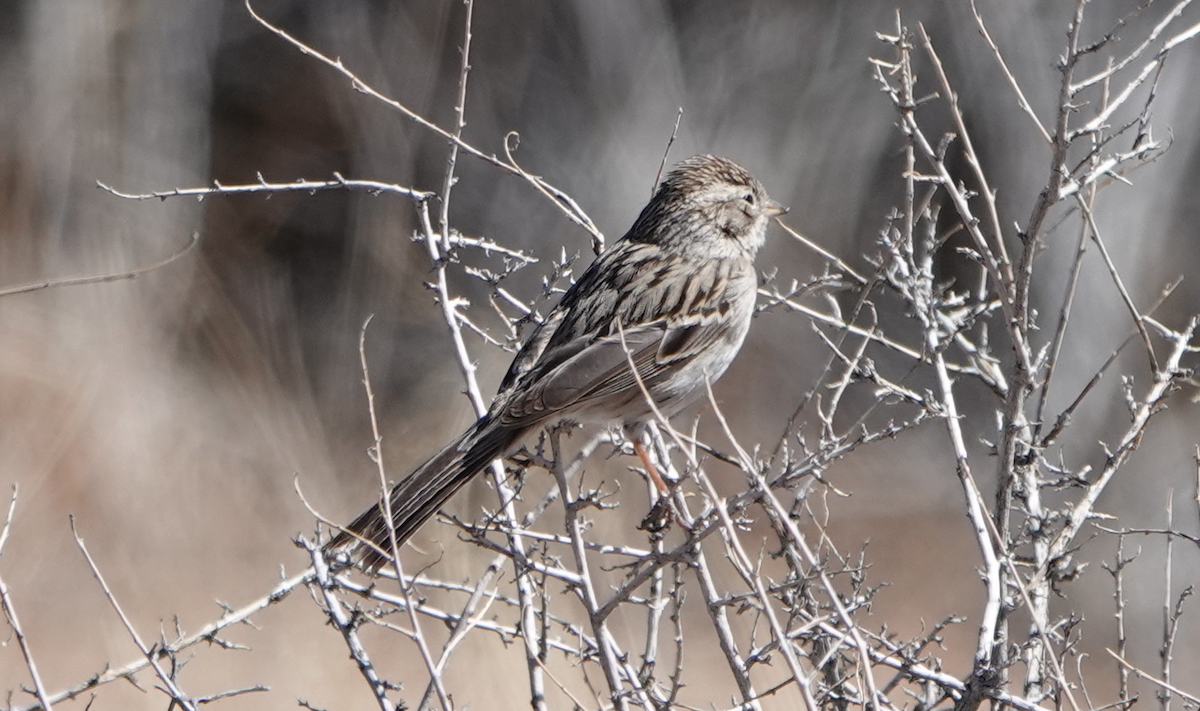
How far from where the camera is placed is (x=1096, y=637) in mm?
10797

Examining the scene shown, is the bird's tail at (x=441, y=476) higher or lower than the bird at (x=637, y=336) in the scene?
lower

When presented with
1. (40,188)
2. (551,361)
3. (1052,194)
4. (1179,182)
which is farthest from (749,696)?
(40,188)

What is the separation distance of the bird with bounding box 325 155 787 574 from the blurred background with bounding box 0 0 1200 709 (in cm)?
581

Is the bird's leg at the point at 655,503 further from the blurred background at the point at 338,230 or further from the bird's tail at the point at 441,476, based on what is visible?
the blurred background at the point at 338,230

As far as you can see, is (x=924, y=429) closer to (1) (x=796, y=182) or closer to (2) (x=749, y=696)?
(1) (x=796, y=182)

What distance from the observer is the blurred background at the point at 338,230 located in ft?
37.9

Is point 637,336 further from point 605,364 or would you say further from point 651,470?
point 651,470

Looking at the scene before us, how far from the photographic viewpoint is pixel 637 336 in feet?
16.8

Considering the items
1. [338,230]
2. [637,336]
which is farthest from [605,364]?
[338,230]

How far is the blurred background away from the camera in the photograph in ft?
37.9

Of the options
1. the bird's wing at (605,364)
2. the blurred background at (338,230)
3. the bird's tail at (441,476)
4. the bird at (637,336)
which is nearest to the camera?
the bird's tail at (441,476)

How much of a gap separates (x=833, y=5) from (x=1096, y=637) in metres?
6.03

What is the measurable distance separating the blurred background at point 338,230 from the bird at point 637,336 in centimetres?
581

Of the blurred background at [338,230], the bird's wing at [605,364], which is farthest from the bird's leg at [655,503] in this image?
the blurred background at [338,230]
